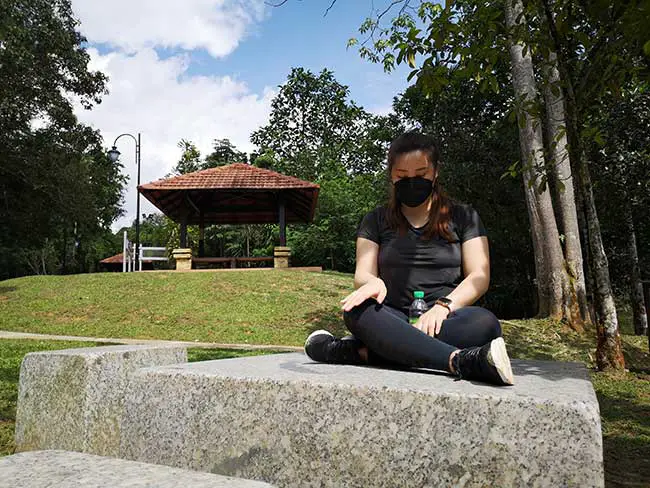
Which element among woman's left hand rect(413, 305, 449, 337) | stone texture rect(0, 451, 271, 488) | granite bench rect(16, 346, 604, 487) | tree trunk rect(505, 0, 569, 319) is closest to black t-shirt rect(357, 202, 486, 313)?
woman's left hand rect(413, 305, 449, 337)

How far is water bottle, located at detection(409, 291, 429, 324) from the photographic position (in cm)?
284

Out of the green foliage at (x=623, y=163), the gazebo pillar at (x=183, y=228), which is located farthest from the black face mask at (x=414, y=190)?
the gazebo pillar at (x=183, y=228)

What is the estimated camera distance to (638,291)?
13.8 meters

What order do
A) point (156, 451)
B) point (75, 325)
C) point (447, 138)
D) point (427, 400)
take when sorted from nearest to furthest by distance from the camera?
point (427, 400), point (156, 451), point (75, 325), point (447, 138)

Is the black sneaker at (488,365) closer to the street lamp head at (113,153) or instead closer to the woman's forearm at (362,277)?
the woman's forearm at (362,277)

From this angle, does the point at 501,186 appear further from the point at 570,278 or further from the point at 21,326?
the point at 21,326

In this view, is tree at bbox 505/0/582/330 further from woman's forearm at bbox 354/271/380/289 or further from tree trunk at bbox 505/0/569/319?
woman's forearm at bbox 354/271/380/289

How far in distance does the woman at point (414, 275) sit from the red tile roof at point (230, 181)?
46.6 feet

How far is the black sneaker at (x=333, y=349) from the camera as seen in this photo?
2857 mm

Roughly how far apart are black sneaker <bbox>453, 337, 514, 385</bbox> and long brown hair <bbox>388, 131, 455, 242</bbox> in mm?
843

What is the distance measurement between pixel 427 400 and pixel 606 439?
106 inches

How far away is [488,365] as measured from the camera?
2.15 meters

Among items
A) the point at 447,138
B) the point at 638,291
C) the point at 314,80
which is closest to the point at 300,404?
the point at 638,291

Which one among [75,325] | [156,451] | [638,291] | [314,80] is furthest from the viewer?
[314,80]
